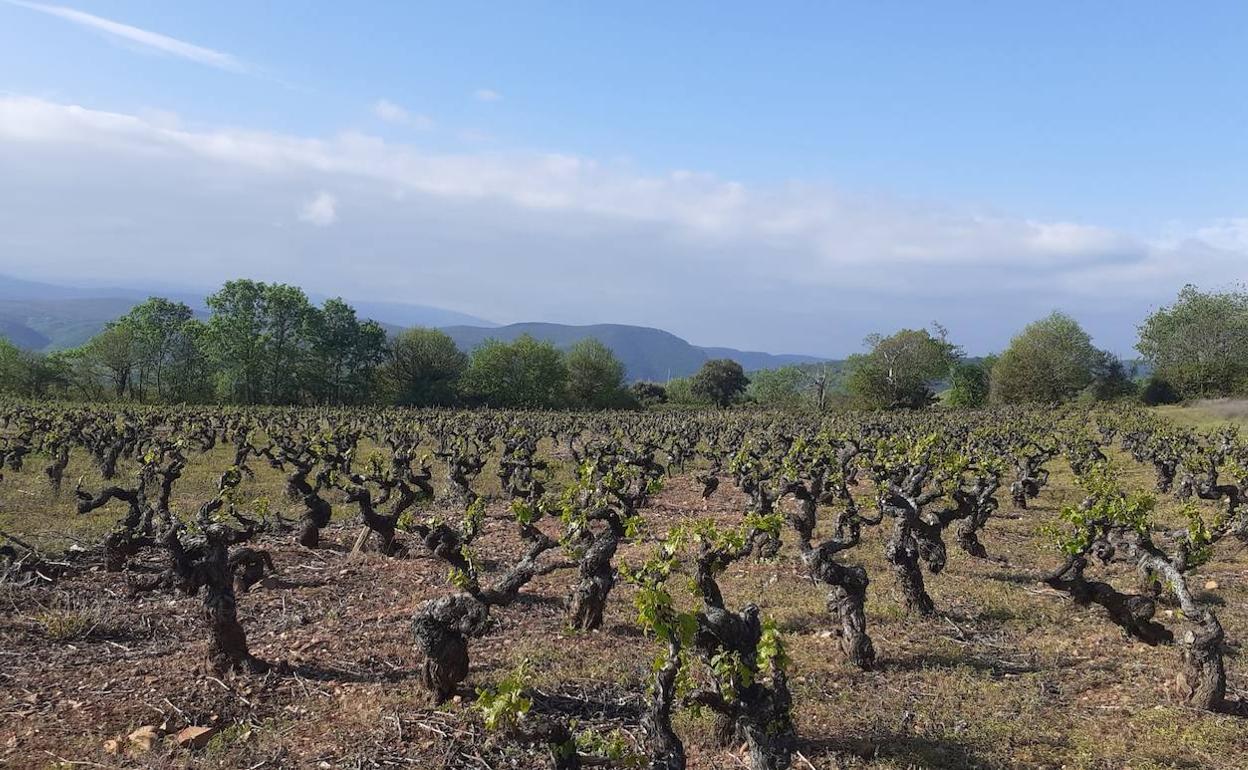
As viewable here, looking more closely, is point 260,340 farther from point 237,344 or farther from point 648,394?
point 648,394

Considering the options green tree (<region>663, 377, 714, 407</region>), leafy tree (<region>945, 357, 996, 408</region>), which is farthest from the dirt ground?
green tree (<region>663, 377, 714, 407</region>)

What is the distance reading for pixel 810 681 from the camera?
10062 millimetres

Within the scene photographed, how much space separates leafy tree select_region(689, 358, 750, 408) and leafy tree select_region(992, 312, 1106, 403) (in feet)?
106

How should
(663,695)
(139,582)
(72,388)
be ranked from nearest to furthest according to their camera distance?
(663,695)
(139,582)
(72,388)

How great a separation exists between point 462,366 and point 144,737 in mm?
86238

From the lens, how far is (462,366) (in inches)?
3656

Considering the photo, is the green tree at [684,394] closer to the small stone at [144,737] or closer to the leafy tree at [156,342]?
the leafy tree at [156,342]

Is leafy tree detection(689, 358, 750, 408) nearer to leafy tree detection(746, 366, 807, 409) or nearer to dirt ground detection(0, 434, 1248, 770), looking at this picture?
leafy tree detection(746, 366, 807, 409)

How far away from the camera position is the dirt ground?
8125mm

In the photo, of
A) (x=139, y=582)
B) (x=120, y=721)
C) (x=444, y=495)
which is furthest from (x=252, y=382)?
(x=120, y=721)

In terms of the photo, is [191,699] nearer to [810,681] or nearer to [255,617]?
[255,617]

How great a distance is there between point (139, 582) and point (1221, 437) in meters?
46.9

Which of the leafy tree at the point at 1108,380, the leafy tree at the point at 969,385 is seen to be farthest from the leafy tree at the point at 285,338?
the leafy tree at the point at 1108,380

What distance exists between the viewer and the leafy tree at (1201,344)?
75.9 metres
